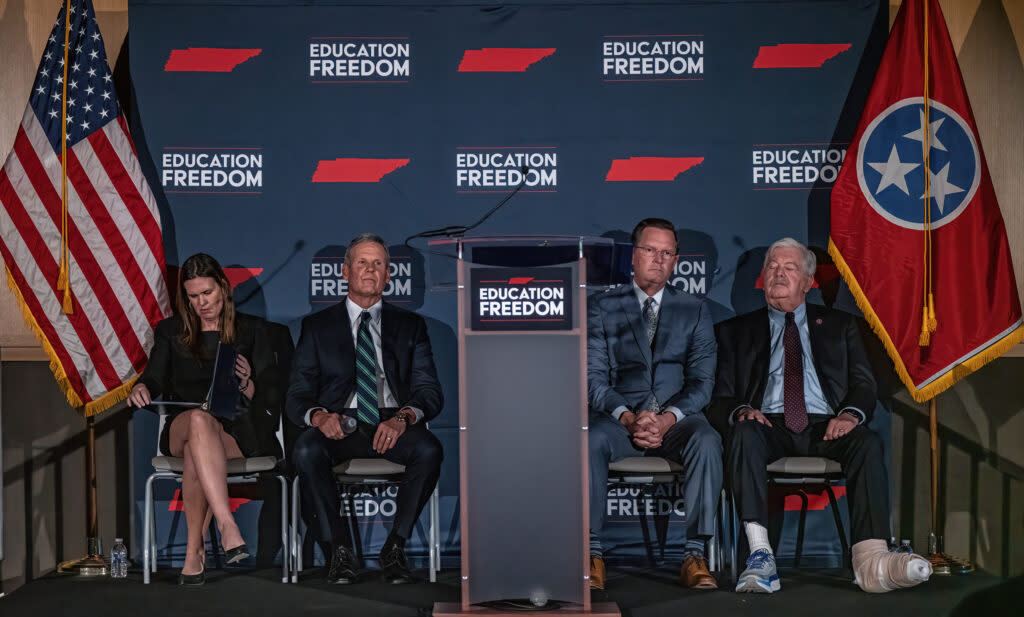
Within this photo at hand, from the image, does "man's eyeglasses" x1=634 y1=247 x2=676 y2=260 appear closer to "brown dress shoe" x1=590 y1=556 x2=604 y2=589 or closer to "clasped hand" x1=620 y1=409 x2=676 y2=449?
"clasped hand" x1=620 y1=409 x2=676 y2=449

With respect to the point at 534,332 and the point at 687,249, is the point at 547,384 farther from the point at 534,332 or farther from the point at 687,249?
the point at 687,249

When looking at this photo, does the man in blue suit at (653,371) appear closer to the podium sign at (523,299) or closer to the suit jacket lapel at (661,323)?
the suit jacket lapel at (661,323)

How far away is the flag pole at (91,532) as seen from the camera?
488 centimetres

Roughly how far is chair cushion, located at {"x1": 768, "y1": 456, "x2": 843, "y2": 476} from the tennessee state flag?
2.35 ft

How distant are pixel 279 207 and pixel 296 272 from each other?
0.33 metres

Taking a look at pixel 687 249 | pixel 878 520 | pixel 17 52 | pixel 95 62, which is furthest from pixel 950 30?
pixel 17 52

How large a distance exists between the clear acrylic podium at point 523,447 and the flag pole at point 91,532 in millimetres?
1986

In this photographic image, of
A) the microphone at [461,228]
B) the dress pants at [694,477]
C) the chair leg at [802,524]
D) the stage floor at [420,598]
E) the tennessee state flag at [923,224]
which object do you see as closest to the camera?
the stage floor at [420,598]

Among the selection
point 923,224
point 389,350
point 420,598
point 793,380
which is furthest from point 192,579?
point 923,224

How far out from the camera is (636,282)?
4.98 meters

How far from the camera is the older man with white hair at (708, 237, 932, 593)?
4.39 meters

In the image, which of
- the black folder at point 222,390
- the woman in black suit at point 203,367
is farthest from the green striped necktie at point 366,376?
the black folder at point 222,390

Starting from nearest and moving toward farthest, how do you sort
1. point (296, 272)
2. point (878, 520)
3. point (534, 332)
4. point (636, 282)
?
1. point (534, 332)
2. point (878, 520)
3. point (636, 282)
4. point (296, 272)

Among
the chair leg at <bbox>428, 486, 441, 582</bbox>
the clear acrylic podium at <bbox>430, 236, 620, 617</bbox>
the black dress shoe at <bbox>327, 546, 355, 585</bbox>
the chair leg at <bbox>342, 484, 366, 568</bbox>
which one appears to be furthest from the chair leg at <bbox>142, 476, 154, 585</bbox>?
the clear acrylic podium at <bbox>430, 236, 620, 617</bbox>
